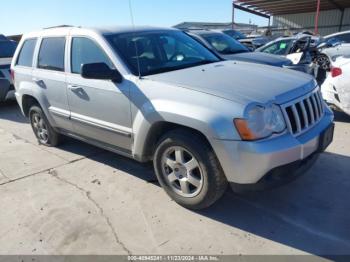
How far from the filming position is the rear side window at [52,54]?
14.4ft

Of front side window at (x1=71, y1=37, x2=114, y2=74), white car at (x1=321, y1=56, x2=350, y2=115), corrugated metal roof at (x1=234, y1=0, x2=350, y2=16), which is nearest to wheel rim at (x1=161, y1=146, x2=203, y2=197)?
front side window at (x1=71, y1=37, x2=114, y2=74)

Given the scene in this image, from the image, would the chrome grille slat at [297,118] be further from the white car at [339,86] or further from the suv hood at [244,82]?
the white car at [339,86]

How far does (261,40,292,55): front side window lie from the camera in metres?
9.77

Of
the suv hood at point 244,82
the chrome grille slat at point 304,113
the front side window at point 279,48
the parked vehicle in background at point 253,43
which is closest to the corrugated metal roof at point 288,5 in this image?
the parked vehicle in background at point 253,43

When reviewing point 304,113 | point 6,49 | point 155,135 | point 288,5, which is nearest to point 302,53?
point 304,113

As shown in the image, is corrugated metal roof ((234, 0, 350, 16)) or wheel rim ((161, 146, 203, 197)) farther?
corrugated metal roof ((234, 0, 350, 16))

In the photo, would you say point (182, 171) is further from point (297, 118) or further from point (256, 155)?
point (297, 118)

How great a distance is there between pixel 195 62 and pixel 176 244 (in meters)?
2.11

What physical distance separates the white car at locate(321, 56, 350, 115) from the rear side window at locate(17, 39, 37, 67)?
188 inches

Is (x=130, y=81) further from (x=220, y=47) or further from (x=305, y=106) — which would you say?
(x=220, y=47)

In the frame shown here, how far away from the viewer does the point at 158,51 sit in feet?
13.0

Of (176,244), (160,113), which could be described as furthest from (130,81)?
(176,244)

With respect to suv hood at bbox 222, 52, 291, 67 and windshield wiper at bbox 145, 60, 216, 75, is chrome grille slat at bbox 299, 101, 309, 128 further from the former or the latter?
suv hood at bbox 222, 52, 291, 67

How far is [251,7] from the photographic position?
32500 mm
